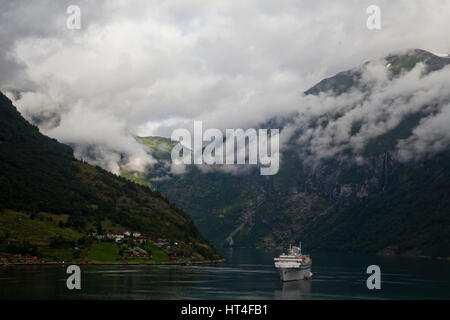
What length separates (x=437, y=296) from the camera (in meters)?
196
